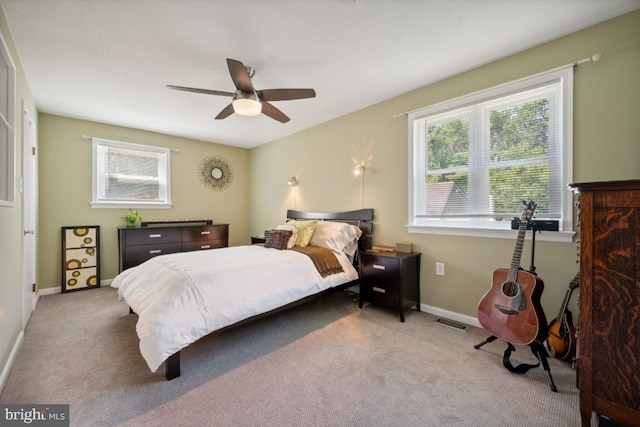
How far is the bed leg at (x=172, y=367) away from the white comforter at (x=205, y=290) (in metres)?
0.09

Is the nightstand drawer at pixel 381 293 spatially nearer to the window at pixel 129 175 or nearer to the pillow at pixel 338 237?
the pillow at pixel 338 237

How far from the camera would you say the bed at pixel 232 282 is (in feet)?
5.96

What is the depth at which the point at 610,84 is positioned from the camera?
76.7 inches

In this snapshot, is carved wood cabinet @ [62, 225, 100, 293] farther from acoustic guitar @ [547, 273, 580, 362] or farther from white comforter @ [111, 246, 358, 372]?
acoustic guitar @ [547, 273, 580, 362]

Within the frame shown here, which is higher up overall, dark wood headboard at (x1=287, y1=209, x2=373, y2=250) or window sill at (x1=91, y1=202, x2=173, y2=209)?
window sill at (x1=91, y1=202, x2=173, y2=209)

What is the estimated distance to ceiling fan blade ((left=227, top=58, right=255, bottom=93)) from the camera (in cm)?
189

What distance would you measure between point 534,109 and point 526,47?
0.53 metres

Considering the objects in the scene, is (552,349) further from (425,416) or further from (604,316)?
(425,416)

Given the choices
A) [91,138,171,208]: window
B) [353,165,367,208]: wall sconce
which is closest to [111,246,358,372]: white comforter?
[353,165,367,208]: wall sconce

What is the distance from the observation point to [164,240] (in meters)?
4.28

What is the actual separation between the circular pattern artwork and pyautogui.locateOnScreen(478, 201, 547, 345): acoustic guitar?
481 centimetres

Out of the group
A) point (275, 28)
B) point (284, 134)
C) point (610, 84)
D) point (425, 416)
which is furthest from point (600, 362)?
point (284, 134)

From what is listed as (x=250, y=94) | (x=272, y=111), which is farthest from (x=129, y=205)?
(x=250, y=94)

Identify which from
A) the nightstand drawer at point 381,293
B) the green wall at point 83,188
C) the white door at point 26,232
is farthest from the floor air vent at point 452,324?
the green wall at point 83,188
